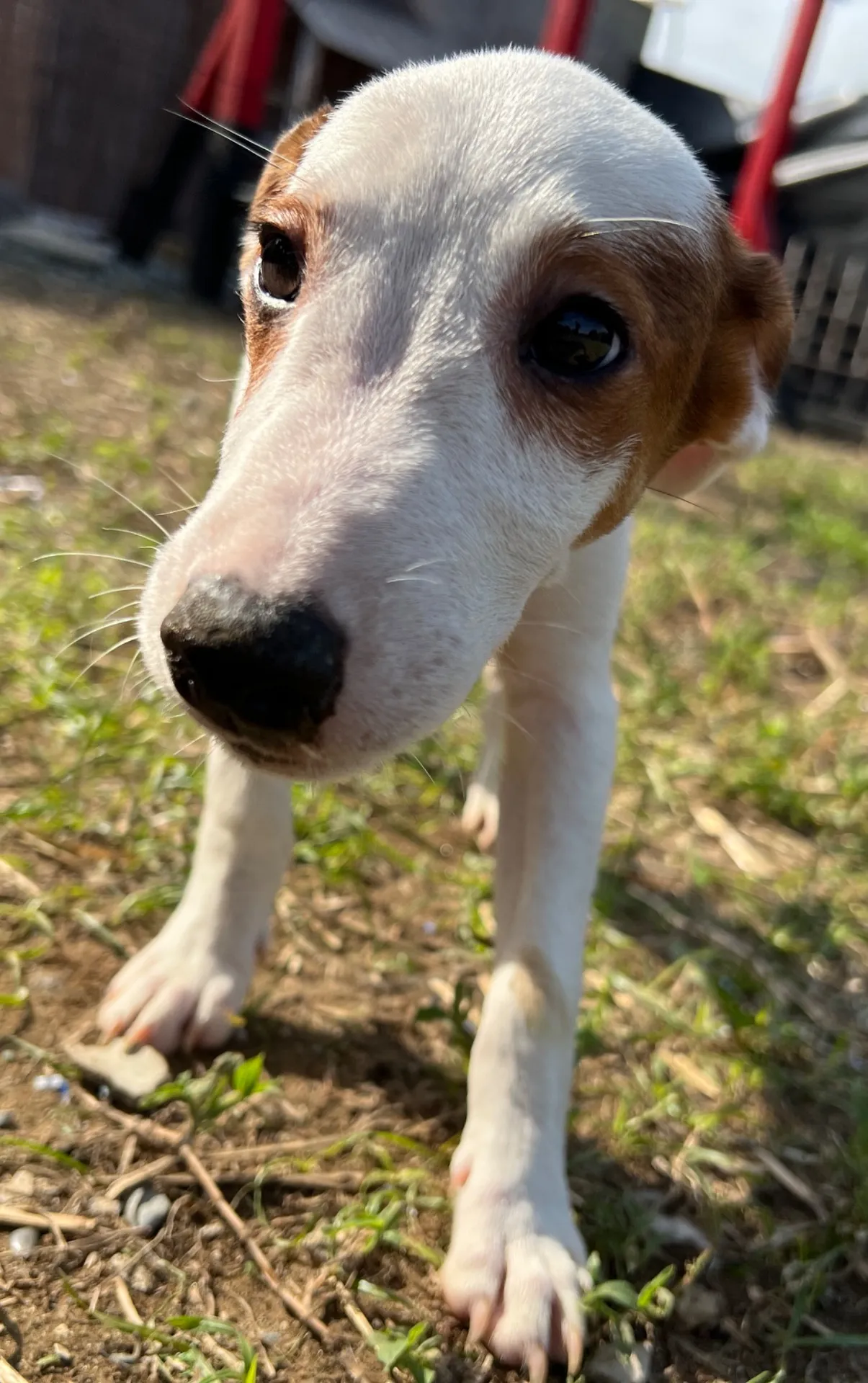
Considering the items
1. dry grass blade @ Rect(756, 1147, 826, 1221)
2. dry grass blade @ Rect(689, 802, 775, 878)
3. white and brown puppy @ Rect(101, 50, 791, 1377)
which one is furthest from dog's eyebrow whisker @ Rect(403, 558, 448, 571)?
dry grass blade @ Rect(689, 802, 775, 878)

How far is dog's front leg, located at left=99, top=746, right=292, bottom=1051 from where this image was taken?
2.15 meters

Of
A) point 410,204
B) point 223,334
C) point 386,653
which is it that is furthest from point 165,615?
point 223,334

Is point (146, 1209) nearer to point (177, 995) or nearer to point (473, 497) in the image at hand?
point (177, 995)

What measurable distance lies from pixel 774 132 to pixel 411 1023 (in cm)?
386

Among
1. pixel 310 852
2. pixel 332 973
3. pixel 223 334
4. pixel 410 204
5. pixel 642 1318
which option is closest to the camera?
pixel 410 204

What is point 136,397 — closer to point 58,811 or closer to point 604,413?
point 58,811

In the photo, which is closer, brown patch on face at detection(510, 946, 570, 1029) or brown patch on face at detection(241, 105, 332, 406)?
brown patch on face at detection(241, 105, 332, 406)

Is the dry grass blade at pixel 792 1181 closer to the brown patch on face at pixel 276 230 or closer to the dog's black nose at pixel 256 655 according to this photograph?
the dog's black nose at pixel 256 655

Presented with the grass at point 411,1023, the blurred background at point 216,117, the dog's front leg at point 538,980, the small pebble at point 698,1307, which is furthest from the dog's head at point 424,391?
the blurred background at point 216,117

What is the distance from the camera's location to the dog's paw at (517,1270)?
5.66 ft

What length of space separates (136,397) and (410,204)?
4303 mm

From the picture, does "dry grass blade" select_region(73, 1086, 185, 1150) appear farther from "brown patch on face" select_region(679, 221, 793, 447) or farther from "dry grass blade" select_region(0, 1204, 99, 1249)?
"brown patch on face" select_region(679, 221, 793, 447)

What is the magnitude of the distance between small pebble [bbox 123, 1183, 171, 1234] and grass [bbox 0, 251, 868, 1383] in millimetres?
21

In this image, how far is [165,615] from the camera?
1392 millimetres
